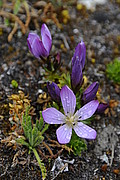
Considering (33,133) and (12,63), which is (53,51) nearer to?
(12,63)

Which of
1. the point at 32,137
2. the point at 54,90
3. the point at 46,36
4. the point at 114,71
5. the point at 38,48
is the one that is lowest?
the point at 32,137

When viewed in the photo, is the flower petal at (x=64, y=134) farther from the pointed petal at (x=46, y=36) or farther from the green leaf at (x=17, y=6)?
the green leaf at (x=17, y=6)

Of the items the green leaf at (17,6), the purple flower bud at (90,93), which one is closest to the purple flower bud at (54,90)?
the purple flower bud at (90,93)

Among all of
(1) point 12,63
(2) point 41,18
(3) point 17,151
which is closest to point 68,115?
(3) point 17,151

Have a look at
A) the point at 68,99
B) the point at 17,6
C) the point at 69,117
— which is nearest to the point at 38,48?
the point at 68,99

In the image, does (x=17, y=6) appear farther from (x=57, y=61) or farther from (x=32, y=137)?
(x=32, y=137)

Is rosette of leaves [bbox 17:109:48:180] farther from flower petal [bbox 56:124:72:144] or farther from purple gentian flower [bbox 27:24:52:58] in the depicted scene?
purple gentian flower [bbox 27:24:52:58]

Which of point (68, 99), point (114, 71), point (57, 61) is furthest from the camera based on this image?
point (114, 71)
